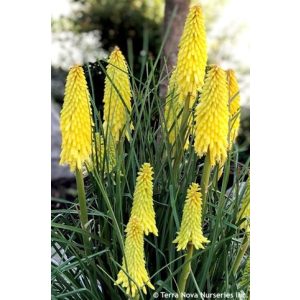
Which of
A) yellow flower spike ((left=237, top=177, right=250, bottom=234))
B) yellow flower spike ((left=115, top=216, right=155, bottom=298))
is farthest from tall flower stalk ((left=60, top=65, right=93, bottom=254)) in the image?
yellow flower spike ((left=237, top=177, right=250, bottom=234))

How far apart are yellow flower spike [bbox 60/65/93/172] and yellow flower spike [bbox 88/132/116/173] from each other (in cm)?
11

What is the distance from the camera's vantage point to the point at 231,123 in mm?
1809

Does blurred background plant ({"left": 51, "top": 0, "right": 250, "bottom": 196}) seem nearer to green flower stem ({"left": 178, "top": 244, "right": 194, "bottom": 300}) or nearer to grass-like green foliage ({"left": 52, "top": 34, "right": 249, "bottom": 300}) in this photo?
grass-like green foliage ({"left": 52, "top": 34, "right": 249, "bottom": 300})

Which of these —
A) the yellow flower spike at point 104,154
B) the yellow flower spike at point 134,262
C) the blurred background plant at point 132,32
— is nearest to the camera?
the yellow flower spike at point 134,262

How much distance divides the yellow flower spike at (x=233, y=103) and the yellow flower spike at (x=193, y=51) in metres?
0.13

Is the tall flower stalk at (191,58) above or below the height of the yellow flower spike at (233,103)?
above

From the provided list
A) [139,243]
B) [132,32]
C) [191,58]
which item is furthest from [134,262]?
[132,32]

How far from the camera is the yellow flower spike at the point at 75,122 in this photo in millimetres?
1652

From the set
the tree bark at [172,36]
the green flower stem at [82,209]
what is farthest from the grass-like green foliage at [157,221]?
the tree bark at [172,36]

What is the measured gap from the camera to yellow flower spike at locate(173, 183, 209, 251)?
1576 mm

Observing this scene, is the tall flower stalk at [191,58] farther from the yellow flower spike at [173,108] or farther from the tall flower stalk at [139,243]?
the tall flower stalk at [139,243]

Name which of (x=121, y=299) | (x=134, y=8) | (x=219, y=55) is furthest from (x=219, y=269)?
(x=134, y=8)

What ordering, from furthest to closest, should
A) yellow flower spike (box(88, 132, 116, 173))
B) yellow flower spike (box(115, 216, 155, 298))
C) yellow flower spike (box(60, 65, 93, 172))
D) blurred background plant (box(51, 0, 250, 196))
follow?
blurred background plant (box(51, 0, 250, 196))
yellow flower spike (box(88, 132, 116, 173))
yellow flower spike (box(60, 65, 93, 172))
yellow flower spike (box(115, 216, 155, 298))
